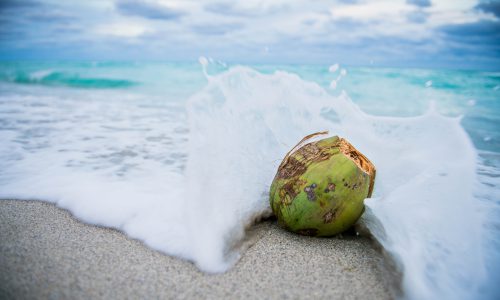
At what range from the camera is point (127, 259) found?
1.70m

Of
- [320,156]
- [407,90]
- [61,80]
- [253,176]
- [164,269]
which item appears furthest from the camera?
[61,80]

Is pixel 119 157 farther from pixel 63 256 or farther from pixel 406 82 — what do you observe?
pixel 406 82

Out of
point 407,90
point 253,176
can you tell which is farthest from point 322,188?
point 407,90

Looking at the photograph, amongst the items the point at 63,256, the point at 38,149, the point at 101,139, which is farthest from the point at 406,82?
the point at 63,256

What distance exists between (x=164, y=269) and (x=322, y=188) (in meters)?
0.84

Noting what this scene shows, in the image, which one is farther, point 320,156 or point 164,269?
point 320,156

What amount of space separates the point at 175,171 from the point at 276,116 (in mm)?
1160

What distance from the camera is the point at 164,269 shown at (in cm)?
163

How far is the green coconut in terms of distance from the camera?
163 centimetres

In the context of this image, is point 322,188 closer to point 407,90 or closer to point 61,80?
point 407,90

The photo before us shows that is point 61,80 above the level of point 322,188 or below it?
below

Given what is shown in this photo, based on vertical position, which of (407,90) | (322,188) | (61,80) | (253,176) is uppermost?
(322,188)

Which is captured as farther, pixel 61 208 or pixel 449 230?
pixel 61 208

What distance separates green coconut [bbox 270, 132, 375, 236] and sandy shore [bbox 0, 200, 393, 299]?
144 millimetres
